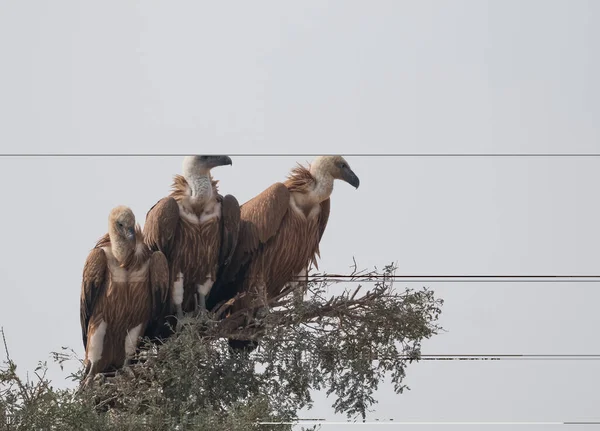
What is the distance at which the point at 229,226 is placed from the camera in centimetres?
575

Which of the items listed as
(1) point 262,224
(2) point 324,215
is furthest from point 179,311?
(2) point 324,215

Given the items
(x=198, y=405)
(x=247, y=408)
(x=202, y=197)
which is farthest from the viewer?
(x=202, y=197)

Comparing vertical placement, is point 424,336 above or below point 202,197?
below

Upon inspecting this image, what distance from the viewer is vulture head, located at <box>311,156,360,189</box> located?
5.80 metres

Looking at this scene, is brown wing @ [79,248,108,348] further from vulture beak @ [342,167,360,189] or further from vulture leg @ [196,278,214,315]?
vulture beak @ [342,167,360,189]

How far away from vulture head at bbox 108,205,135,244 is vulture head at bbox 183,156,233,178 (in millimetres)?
316

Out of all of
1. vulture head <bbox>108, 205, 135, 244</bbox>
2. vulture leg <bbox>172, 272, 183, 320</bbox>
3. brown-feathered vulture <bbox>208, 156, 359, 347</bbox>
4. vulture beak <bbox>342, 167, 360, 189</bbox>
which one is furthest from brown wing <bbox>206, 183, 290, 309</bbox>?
vulture head <bbox>108, 205, 135, 244</bbox>

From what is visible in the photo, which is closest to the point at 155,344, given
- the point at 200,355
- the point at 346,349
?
the point at 200,355

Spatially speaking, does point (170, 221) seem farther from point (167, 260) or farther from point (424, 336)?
point (424, 336)

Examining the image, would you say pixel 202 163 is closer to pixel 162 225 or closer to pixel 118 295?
pixel 162 225

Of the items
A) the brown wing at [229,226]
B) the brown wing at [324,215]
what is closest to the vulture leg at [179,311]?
the brown wing at [229,226]

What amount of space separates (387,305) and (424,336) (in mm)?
188

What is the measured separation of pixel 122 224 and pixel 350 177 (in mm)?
955

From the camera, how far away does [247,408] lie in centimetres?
494
